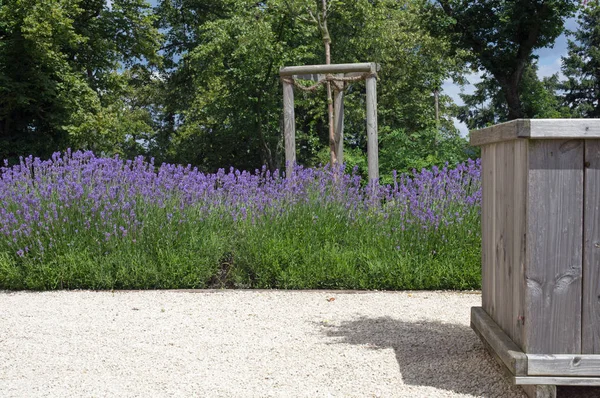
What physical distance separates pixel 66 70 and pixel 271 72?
6244 mm

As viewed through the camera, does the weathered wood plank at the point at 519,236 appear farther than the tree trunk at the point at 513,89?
No

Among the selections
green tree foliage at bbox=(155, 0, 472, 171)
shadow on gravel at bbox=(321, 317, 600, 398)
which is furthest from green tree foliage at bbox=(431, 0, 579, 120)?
shadow on gravel at bbox=(321, 317, 600, 398)

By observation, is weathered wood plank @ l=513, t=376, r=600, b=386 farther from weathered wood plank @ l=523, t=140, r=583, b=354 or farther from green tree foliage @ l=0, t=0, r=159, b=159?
green tree foliage @ l=0, t=0, r=159, b=159

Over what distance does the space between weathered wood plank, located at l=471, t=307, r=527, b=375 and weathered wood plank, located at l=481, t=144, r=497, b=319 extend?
0.22 feet

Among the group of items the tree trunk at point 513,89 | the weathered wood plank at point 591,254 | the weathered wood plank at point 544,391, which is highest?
the tree trunk at point 513,89

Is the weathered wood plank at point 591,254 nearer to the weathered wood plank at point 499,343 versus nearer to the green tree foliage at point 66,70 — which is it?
the weathered wood plank at point 499,343

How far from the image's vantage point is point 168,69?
2620 centimetres

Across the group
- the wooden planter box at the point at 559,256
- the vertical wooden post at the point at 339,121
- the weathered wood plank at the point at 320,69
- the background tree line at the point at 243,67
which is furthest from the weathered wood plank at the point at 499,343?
the background tree line at the point at 243,67

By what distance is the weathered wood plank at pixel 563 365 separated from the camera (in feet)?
Result: 8.98

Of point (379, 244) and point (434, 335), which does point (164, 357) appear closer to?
point (434, 335)

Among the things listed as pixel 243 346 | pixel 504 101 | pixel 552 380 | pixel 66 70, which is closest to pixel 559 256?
pixel 552 380

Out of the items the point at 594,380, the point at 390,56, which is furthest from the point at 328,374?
the point at 390,56

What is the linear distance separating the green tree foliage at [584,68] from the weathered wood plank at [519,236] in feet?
130

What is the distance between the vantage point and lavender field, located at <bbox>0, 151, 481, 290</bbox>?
5.87 meters
